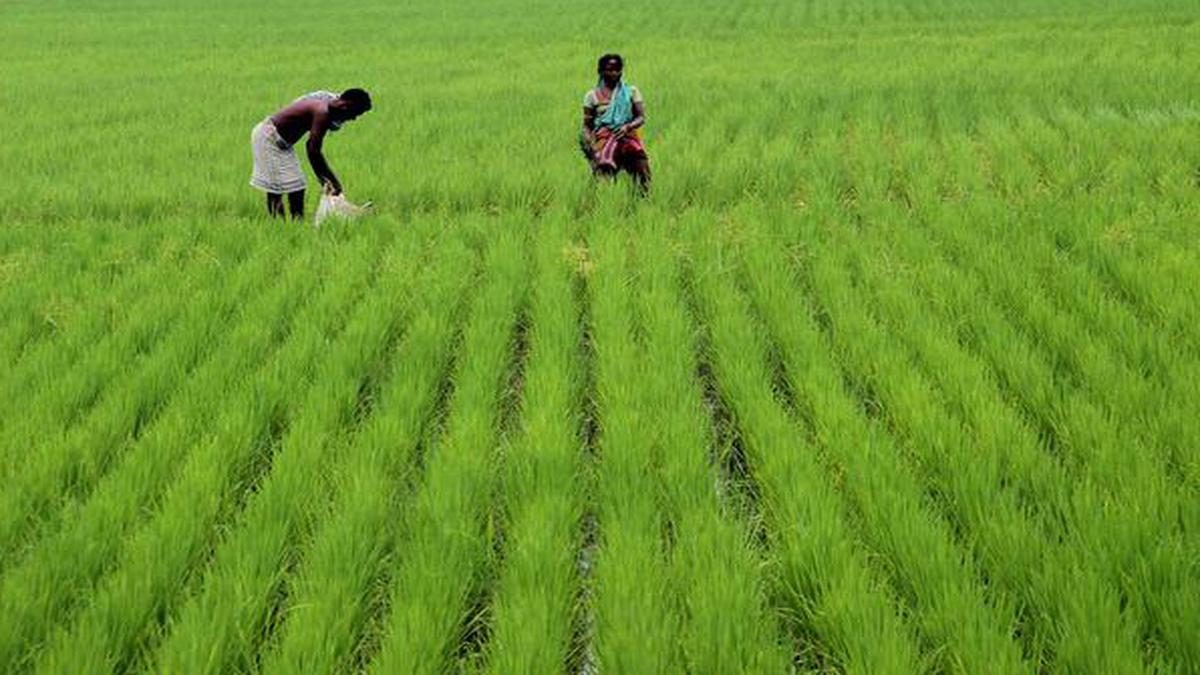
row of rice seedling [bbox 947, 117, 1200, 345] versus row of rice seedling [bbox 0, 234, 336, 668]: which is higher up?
row of rice seedling [bbox 947, 117, 1200, 345]

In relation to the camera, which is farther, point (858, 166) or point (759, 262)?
point (858, 166)

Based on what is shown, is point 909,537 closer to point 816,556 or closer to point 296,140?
point 816,556

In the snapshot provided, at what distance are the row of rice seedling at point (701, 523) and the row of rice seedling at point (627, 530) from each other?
34mm

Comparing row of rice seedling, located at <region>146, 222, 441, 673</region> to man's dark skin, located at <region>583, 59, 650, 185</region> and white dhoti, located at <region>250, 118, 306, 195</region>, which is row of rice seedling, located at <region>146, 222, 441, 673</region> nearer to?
white dhoti, located at <region>250, 118, 306, 195</region>

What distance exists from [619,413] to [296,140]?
11.7ft

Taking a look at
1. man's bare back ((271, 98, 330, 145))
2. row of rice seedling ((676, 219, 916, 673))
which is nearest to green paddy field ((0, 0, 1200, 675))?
row of rice seedling ((676, 219, 916, 673))

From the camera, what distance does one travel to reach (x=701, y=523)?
2.20m

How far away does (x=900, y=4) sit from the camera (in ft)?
69.7

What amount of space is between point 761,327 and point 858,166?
3532 mm

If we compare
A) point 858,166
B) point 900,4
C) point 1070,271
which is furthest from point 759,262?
point 900,4

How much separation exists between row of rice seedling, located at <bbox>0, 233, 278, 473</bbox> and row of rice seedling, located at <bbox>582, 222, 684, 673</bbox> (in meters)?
1.60

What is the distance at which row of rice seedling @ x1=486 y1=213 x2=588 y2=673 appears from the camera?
1.81m

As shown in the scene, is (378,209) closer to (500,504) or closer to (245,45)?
(500,504)

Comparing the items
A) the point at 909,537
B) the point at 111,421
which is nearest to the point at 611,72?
the point at 111,421
